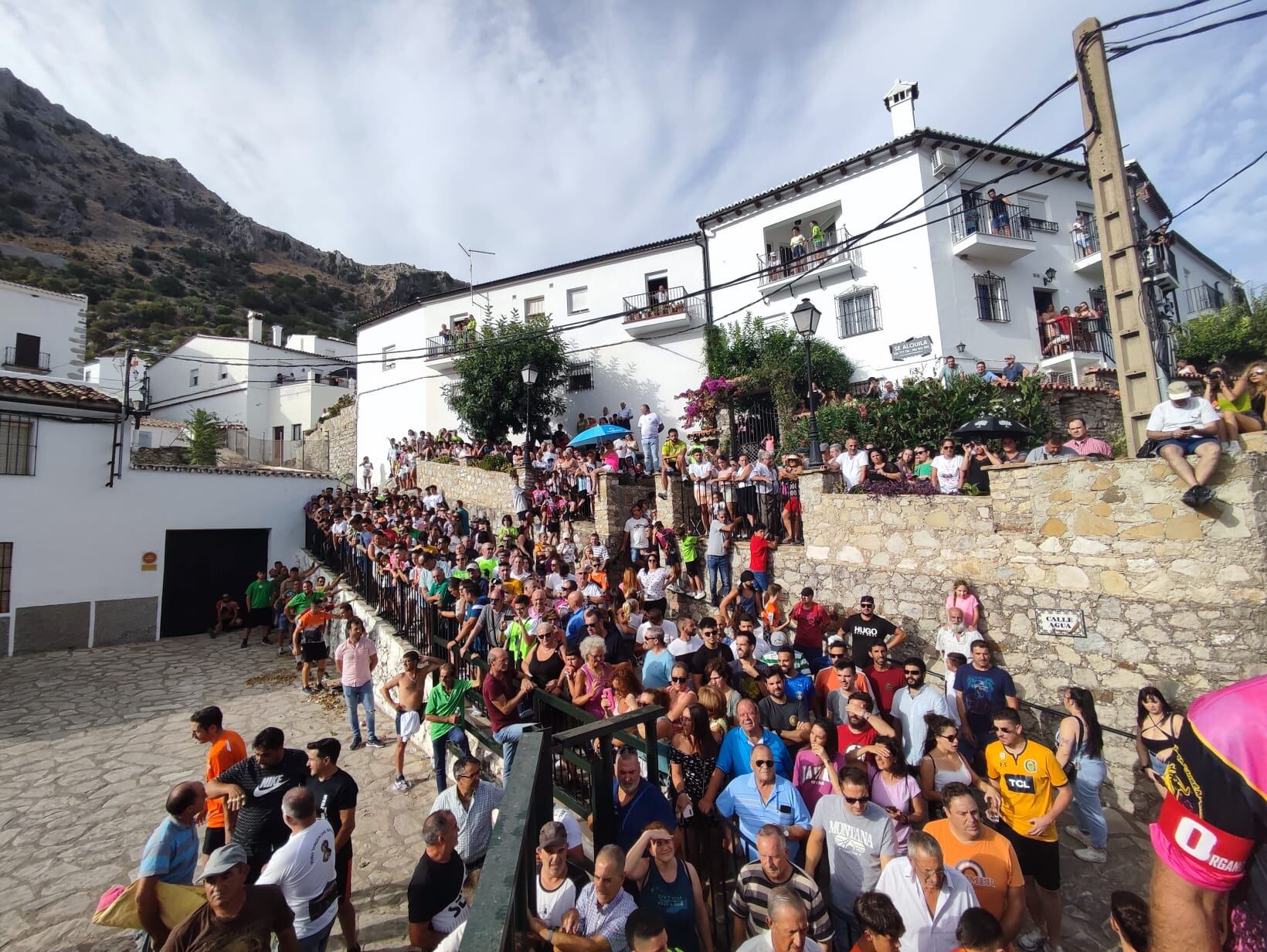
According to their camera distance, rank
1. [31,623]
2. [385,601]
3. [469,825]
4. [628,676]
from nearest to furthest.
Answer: [469,825] → [628,676] → [385,601] → [31,623]

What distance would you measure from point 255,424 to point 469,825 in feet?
110

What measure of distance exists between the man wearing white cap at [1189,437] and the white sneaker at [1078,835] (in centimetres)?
328

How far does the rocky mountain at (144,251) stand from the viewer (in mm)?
45156

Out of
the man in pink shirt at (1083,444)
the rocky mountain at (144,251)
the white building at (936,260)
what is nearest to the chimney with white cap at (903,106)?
the white building at (936,260)

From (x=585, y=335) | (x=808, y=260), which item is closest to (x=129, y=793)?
(x=585, y=335)

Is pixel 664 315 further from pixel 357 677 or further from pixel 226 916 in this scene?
pixel 226 916

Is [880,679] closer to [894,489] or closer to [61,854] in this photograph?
[894,489]

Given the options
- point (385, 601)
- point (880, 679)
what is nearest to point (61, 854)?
point (385, 601)

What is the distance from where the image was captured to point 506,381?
1997cm

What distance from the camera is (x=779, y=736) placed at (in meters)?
4.83

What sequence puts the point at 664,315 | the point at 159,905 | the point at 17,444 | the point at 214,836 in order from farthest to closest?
the point at 664,315, the point at 17,444, the point at 214,836, the point at 159,905

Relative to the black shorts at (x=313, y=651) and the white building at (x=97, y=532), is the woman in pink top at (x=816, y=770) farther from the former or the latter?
the white building at (x=97, y=532)

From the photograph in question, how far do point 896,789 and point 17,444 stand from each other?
1880 centimetres

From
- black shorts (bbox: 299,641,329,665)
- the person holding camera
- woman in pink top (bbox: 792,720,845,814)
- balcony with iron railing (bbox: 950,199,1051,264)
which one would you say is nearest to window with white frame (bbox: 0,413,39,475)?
Answer: black shorts (bbox: 299,641,329,665)
